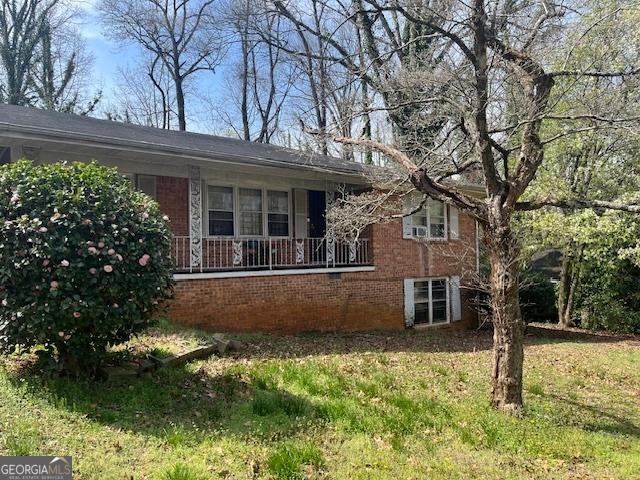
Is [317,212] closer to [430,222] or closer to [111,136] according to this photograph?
[430,222]

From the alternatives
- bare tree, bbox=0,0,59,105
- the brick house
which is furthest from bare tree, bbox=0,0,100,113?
the brick house

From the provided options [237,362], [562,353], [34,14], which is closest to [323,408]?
[237,362]

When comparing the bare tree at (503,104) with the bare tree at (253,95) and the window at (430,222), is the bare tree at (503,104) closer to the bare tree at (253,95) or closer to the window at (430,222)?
the window at (430,222)

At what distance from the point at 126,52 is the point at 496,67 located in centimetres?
2766

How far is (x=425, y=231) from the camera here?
611 inches

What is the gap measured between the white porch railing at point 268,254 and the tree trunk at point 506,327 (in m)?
4.51

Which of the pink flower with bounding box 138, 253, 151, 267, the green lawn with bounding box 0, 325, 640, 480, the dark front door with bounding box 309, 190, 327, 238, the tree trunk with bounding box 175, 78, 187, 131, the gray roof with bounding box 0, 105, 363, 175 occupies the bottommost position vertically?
the green lawn with bounding box 0, 325, 640, 480

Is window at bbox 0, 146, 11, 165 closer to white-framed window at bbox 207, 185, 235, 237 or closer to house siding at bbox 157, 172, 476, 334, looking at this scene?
house siding at bbox 157, 172, 476, 334

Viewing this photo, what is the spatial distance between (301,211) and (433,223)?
4.73 metres

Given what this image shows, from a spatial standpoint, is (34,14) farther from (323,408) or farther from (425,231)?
(323,408)

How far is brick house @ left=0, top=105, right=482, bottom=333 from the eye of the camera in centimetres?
984

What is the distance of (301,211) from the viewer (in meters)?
13.7

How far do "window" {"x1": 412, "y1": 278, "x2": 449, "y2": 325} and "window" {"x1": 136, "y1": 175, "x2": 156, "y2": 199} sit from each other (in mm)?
8013

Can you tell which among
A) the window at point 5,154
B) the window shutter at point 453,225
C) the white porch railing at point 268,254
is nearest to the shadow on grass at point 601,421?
the white porch railing at point 268,254
